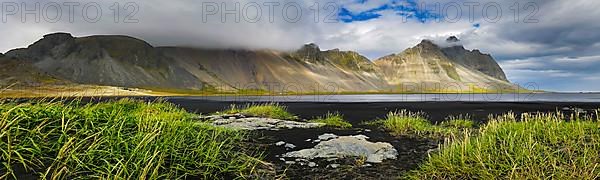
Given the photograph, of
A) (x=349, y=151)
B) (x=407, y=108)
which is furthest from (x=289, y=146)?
(x=407, y=108)

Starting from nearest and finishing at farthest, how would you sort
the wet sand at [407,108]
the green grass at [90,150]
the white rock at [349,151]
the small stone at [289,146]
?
the green grass at [90,150] → the white rock at [349,151] → the small stone at [289,146] → the wet sand at [407,108]

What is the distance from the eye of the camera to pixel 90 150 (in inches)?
244

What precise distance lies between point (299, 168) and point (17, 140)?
6.24 metres

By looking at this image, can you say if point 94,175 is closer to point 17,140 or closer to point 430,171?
point 17,140

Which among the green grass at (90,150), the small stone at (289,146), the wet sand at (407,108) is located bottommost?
the wet sand at (407,108)

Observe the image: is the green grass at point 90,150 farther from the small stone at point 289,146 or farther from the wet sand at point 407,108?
the wet sand at point 407,108

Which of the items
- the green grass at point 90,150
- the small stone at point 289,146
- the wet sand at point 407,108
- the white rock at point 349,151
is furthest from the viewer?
the wet sand at point 407,108

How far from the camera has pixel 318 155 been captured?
1172 centimetres

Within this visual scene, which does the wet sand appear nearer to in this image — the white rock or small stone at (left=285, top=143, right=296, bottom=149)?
small stone at (left=285, top=143, right=296, bottom=149)

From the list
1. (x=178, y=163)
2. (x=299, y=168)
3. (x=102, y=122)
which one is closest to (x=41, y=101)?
(x=102, y=122)

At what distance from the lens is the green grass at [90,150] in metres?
5.80

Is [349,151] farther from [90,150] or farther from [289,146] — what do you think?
[90,150]

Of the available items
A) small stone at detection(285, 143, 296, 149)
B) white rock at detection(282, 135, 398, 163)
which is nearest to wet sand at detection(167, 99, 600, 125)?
small stone at detection(285, 143, 296, 149)

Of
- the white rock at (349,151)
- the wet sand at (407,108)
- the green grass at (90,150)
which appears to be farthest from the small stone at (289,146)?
the wet sand at (407,108)
